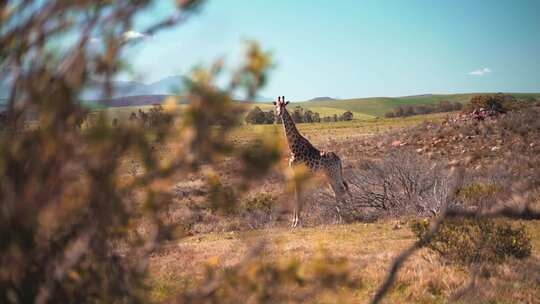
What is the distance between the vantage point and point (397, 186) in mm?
12773

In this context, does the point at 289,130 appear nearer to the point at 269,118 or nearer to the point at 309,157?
the point at 309,157

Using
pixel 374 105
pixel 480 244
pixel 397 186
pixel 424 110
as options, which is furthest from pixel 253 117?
pixel 374 105

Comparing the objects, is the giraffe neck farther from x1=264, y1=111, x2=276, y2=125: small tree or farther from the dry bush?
the dry bush

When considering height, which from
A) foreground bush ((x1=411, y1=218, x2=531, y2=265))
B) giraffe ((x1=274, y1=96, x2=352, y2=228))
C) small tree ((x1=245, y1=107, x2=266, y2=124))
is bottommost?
foreground bush ((x1=411, y1=218, x2=531, y2=265))

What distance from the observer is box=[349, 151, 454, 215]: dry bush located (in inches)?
472

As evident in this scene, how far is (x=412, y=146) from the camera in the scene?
2319 cm

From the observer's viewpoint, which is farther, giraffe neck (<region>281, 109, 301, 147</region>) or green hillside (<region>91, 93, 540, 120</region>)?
green hillside (<region>91, 93, 540, 120</region>)

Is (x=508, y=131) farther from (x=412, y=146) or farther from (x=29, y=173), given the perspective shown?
(x=29, y=173)

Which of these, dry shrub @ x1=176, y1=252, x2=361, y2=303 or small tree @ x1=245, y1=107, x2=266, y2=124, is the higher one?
small tree @ x1=245, y1=107, x2=266, y2=124

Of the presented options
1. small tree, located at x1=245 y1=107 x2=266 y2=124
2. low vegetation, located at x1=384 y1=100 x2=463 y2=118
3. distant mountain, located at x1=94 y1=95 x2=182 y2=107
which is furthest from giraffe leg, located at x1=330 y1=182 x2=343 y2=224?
low vegetation, located at x1=384 y1=100 x2=463 y2=118

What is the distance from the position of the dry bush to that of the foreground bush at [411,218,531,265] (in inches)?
196

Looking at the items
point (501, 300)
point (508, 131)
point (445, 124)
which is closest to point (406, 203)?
point (501, 300)

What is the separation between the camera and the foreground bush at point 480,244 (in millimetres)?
6250

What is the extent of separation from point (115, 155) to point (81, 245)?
0.35 meters
